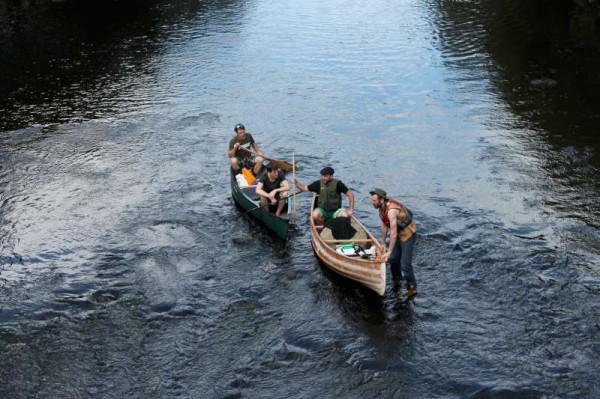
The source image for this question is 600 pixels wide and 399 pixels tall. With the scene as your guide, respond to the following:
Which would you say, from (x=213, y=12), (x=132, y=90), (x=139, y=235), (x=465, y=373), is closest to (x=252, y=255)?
(x=139, y=235)

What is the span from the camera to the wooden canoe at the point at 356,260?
54.4 ft

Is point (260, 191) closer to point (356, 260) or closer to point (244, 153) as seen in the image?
point (244, 153)

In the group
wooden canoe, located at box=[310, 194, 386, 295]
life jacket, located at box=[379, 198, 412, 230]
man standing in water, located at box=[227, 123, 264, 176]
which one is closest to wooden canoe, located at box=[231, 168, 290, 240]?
man standing in water, located at box=[227, 123, 264, 176]

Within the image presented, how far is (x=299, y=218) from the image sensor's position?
2228 cm

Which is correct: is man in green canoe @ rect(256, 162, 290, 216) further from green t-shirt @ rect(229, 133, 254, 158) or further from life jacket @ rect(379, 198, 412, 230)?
A: life jacket @ rect(379, 198, 412, 230)

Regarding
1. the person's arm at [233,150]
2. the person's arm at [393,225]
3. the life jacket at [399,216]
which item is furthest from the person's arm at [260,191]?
the person's arm at [393,225]

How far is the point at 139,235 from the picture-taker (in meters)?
21.6

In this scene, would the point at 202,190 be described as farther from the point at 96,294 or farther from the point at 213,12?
the point at 213,12

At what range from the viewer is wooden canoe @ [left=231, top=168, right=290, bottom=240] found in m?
20.2

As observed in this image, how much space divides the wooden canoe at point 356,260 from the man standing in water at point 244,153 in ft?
16.6

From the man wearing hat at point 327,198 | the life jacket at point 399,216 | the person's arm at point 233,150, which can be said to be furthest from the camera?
the person's arm at point 233,150

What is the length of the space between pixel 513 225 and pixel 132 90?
23.0 m

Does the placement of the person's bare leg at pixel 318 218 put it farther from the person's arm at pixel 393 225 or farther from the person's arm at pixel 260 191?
the person's arm at pixel 393 225

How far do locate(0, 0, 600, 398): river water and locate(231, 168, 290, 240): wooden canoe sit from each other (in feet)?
1.33
